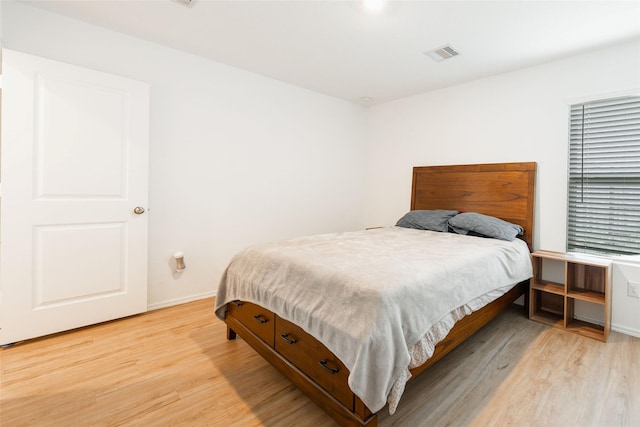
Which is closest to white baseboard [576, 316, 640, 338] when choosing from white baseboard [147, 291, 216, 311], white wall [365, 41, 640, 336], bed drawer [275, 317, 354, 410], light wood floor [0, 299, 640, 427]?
white wall [365, 41, 640, 336]

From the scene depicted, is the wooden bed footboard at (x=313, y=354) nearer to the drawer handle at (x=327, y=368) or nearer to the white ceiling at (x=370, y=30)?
the drawer handle at (x=327, y=368)

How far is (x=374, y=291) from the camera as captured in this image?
1.31 m

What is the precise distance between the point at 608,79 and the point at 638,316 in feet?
6.50

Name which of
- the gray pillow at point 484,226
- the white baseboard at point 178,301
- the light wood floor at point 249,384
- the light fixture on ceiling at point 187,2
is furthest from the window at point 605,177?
the white baseboard at point 178,301

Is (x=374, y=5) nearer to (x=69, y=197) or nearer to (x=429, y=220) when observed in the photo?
(x=429, y=220)

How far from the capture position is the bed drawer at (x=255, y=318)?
178cm

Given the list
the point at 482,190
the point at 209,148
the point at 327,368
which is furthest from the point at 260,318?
the point at 482,190

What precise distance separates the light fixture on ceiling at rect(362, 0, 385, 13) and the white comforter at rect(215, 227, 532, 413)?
1.70 m

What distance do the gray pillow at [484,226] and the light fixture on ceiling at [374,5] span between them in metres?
2.04

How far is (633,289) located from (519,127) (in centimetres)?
171

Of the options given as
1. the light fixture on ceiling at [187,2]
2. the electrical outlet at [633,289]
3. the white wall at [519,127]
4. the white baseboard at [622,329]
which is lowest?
the white baseboard at [622,329]

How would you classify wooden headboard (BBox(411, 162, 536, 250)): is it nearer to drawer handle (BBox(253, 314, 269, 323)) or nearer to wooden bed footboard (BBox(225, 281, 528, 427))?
wooden bed footboard (BBox(225, 281, 528, 427))

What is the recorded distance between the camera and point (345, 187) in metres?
4.41

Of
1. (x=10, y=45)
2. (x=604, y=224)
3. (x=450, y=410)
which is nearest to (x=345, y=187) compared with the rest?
(x=604, y=224)
